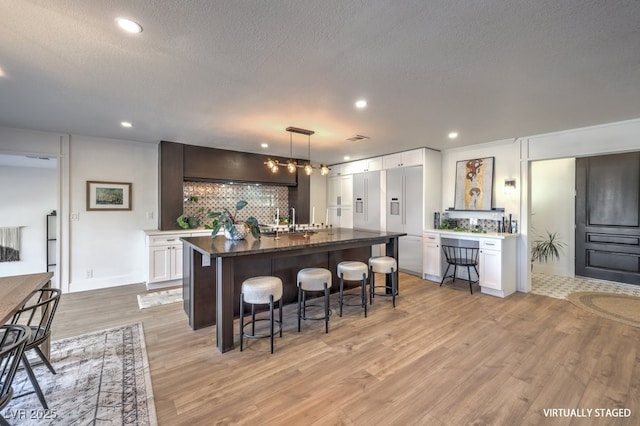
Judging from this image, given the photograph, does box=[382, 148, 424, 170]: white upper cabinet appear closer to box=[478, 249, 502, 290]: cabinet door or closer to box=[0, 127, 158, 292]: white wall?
box=[478, 249, 502, 290]: cabinet door

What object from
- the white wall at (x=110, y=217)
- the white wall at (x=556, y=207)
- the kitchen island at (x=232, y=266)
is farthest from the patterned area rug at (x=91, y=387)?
the white wall at (x=556, y=207)

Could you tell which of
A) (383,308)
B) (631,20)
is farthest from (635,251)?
(631,20)

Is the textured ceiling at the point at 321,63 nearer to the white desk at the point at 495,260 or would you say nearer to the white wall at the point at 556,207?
the white desk at the point at 495,260

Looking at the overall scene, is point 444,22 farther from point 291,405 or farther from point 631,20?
point 291,405

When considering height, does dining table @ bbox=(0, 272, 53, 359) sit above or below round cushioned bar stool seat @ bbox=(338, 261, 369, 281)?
above

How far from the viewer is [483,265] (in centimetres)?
438

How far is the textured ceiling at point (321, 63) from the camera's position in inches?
63.8

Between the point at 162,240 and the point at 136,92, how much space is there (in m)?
2.56

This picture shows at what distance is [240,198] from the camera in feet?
19.7

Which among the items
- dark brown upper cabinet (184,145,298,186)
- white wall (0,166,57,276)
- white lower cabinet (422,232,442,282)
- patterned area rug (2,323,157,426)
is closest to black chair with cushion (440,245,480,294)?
white lower cabinet (422,232,442,282)

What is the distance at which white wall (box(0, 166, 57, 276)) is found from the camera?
5.46 m

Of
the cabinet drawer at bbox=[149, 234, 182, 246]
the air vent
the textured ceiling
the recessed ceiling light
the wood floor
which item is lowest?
the wood floor

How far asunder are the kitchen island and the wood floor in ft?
0.73

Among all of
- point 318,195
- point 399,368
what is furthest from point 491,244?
point 318,195
